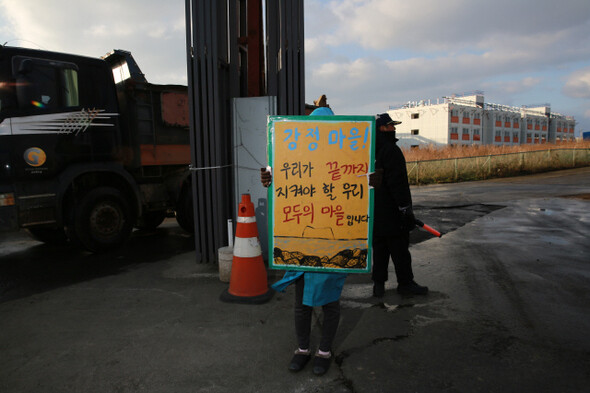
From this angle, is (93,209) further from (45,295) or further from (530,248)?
(530,248)

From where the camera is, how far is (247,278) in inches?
155

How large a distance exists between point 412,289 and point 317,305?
1.77m

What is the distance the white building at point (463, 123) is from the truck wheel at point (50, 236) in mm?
60498

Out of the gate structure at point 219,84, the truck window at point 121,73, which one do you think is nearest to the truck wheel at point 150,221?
the truck window at point 121,73

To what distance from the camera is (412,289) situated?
4020 mm

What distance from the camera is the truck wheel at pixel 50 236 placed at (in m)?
6.59

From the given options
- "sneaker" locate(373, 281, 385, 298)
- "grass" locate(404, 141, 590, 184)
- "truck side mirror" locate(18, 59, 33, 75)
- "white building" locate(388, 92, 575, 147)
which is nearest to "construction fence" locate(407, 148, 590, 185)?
"grass" locate(404, 141, 590, 184)

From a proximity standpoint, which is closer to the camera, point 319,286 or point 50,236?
point 319,286

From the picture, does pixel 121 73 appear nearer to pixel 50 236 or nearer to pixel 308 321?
pixel 50 236

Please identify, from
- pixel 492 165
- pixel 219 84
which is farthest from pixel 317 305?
pixel 492 165

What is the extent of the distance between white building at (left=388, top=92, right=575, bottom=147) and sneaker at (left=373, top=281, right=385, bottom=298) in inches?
2398

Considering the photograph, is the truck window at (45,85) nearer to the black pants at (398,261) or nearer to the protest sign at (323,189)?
the protest sign at (323,189)

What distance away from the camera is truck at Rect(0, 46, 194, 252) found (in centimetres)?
512

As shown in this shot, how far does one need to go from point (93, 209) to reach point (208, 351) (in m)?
3.89
